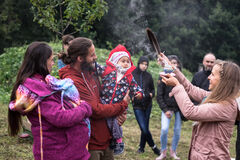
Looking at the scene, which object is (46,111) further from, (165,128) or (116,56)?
(165,128)

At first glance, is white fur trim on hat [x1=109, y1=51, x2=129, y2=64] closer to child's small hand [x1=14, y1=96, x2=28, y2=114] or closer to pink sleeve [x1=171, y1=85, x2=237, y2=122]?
pink sleeve [x1=171, y1=85, x2=237, y2=122]

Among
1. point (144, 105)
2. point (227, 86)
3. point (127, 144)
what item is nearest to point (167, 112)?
point (144, 105)

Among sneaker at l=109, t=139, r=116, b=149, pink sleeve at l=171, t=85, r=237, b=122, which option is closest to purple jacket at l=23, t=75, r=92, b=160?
sneaker at l=109, t=139, r=116, b=149

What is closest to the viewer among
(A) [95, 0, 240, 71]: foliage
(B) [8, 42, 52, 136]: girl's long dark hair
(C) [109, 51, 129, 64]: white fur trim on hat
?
(B) [8, 42, 52, 136]: girl's long dark hair

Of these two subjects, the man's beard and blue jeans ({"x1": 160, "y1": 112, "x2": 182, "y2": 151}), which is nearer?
the man's beard

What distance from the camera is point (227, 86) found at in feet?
8.59

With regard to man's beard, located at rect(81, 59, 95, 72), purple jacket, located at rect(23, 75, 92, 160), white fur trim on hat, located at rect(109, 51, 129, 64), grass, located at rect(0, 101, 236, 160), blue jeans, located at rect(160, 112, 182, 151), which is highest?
white fur trim on hat, located at rect(109, 51, 129, 64)

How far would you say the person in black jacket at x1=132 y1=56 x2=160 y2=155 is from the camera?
5844mm

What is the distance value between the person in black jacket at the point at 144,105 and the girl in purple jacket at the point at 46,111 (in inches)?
136

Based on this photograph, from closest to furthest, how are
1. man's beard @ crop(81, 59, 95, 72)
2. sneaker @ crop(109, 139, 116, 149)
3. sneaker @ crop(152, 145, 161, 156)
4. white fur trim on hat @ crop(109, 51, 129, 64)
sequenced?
man's beard @ crop(81, 59, 95, 72), sneaker @ crop(109, 139, 116, 149), white fur trim on hat @ crop(109, 51, 129, 64), sneaker @ crop(152, 145, 161, 156)

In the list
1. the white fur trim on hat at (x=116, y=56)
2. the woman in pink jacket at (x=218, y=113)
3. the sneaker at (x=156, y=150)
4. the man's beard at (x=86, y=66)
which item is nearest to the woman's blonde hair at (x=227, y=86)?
the woman in pink jacket at (x=218, y=113)

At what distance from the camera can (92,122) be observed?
278 centimetres

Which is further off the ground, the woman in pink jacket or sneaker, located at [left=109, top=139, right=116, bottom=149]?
the woman in pink jacket

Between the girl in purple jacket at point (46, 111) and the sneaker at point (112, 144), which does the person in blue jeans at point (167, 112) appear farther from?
the girl in purple jacket at point (46, 111)
